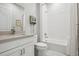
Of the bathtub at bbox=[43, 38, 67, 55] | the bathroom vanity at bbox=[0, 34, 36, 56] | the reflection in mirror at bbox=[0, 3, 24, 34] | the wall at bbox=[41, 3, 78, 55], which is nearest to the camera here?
the bathroom vanity at bbox=[0, 34, 36, 56]

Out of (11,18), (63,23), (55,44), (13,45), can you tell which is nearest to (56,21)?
(63,23)

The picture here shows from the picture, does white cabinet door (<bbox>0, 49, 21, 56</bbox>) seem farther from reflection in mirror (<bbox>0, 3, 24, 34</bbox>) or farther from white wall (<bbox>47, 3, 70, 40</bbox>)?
white wall (<bbox>47, 3, 70, 40</bbox>)

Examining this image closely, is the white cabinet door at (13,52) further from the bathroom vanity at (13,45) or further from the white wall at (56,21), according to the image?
the white wall at (56,21)

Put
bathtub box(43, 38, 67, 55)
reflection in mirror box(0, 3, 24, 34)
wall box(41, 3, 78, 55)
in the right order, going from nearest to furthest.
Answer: reflection in mirror box(0, 3, 24, 34) → wall box(41, 3, 78, 55) → bathtub box(43, 38, 67, 55)

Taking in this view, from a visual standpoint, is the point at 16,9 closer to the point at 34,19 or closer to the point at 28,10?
the point at 28,10

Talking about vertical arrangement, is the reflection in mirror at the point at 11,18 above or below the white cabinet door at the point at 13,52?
above

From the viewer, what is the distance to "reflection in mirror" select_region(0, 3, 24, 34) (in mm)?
1129

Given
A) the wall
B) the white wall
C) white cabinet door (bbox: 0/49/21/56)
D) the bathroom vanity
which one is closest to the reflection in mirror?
the bathroom vanity

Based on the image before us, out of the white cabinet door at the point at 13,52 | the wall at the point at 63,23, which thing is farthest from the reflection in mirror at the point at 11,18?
the wall at the point at 63,23

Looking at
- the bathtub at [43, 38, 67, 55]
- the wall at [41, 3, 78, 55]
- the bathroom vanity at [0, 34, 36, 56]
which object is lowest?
the bathtub at [43, 38, 67, 55]

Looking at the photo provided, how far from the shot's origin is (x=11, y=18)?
4.36 feet

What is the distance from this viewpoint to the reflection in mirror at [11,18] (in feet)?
3.70

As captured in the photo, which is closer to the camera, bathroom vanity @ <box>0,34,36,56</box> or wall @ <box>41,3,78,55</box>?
bathroom vanity @ <box>0,34,36,56</box>

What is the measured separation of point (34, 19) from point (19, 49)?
0.76m
